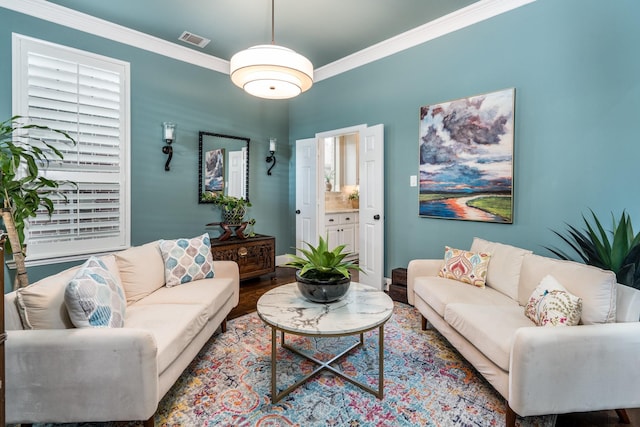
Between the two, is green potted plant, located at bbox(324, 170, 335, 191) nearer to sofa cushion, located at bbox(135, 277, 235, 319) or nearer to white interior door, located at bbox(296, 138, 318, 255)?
white interior door, located at bbox(296, 138, 318, 255)

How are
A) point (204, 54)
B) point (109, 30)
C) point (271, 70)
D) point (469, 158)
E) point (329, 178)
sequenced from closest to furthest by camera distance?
point (271, 70) → point (469, 158) → point (109, 30) → point (204, 54) → point (329, 178)

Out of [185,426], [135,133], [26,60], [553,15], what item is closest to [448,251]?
[553,15]

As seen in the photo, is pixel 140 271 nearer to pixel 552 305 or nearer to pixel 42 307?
pixel 42 307

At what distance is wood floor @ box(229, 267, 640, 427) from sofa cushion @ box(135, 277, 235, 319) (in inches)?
24.1

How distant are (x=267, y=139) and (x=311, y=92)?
0.98 meters

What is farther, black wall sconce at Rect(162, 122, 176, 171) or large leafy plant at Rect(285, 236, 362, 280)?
black wall sconce at Rect(162, 122, 176, 171)

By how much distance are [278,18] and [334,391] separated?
335 cm

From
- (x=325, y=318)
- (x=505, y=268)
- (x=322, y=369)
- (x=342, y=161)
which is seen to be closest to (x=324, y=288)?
(x=325, y=318)

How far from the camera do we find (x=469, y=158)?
3.19m

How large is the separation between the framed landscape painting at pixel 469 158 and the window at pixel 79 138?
338 cm

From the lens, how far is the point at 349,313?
193 centimetres

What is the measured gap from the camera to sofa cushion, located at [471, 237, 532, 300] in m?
2.40

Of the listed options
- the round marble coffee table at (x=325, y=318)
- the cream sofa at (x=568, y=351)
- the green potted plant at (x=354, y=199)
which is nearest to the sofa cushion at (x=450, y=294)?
the cream sofa at (x=568, y=351)

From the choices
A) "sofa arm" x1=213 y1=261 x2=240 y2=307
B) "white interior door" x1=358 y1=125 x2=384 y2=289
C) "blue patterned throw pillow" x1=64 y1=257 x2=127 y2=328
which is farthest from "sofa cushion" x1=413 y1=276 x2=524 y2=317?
"blue patterned throw pillow" x1=64 y1=257 x2=127 y2=328
